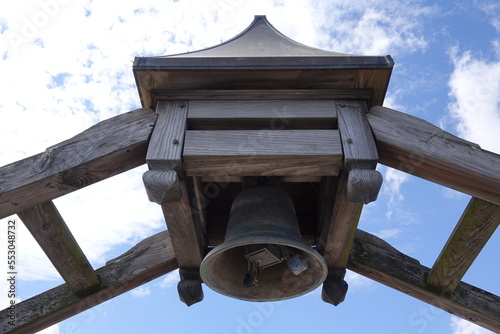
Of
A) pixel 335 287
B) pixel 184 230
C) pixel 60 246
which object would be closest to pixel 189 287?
pixel 184 230

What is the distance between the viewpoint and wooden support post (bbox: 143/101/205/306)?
2.11 metres

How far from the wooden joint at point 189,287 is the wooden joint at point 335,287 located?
30.2 inches

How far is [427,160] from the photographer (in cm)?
229

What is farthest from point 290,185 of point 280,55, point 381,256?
point 280,55

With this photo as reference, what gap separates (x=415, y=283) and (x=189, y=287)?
55.0 inches

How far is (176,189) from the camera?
2.11 meters

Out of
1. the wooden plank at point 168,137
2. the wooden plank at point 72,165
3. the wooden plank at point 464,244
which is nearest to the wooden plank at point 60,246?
the wooden plank at point 72,165

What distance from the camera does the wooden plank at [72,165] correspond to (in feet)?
7.38

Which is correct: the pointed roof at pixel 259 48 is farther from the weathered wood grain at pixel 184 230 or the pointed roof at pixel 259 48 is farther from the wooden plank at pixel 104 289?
the wooden plank at pixel 104 289

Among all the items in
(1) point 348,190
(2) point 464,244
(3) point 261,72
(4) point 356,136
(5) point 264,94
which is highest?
(3) point 261,72

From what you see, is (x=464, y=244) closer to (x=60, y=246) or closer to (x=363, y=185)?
(x=363, y=185)

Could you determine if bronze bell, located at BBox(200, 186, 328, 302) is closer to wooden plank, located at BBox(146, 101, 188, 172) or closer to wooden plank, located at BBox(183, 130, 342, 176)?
wooden plank, located at BBox(183, 130, 342, 176)

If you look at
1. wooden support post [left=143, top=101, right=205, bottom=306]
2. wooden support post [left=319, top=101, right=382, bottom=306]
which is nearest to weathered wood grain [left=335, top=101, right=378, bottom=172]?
wooden support post [left=319, top=101, right=382, bottom=306]

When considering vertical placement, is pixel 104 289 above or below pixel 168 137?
below
